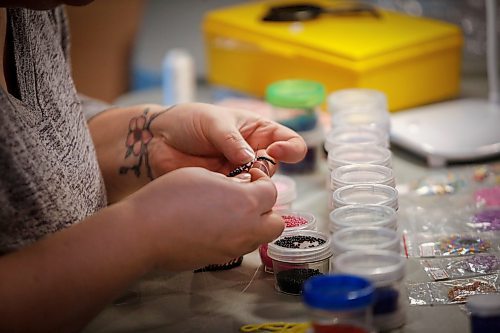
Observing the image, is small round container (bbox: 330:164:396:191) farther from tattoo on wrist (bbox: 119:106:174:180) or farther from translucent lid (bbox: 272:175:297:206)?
tattoo on wrist (bbox: 119:106:174:180)

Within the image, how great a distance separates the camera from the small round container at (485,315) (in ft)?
2.68

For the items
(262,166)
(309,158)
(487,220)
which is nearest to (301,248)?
(262,166)

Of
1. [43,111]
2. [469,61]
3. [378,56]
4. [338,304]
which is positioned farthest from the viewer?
[469,61]

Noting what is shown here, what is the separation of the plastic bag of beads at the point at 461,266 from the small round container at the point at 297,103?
489 millimetres

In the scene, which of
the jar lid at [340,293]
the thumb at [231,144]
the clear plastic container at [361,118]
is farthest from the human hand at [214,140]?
the jar lid at [340,293]

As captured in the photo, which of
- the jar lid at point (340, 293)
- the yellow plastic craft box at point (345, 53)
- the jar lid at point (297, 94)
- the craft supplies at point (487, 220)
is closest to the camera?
the jar lid at point (340, 293)

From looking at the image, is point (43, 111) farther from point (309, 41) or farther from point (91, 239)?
point (309, 41)

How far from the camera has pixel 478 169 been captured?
1435 mm

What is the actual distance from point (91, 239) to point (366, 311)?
314 mm

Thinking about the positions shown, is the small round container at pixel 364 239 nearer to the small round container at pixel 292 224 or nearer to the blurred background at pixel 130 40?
the small round container at pixel 292 224

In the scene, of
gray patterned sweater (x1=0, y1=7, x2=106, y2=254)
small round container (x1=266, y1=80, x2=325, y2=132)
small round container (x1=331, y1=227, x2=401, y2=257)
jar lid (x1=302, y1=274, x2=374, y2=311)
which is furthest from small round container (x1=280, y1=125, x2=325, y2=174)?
jar lid (x1=302, y1=274, x2=374, y2=311)

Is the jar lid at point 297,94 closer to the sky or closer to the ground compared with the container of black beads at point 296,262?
closer to the sky

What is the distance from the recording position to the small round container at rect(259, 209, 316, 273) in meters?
1.09

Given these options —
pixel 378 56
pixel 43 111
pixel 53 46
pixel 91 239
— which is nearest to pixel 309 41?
pixel 378 56
